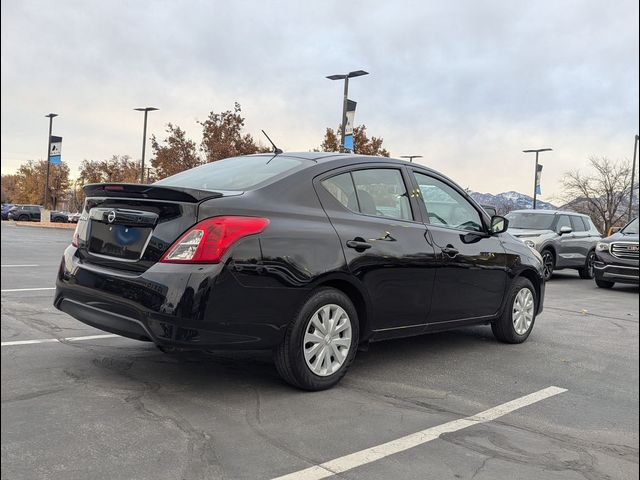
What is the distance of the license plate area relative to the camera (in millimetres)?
3572

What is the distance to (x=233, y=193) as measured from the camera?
12.2ft

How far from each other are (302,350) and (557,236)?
1085 centimetres

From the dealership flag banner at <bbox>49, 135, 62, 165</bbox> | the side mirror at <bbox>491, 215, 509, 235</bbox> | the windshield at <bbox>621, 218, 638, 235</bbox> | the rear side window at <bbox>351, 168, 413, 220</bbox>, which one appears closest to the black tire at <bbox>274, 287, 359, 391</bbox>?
the rear side window at <bbox>351, 168, 413, 220</bbox>

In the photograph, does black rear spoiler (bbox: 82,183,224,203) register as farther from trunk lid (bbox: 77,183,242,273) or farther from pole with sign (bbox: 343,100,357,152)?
pole with sign (bbox: 343,100,357,152)

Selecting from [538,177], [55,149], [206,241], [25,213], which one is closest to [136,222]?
[206,241]

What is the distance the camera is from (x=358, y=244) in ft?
13.4

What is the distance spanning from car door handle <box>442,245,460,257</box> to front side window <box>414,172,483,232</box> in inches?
8.5

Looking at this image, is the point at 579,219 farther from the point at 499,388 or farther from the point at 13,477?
the point at 13,477

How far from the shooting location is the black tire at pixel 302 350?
371 cm

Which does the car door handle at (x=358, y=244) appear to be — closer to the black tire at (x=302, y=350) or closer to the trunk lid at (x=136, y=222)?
the black tire at (x=302, y=350)

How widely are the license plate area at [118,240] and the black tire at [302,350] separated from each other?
1041mm

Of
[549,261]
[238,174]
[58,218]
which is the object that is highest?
[238,174]

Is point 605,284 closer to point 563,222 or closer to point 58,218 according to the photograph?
point 563,222

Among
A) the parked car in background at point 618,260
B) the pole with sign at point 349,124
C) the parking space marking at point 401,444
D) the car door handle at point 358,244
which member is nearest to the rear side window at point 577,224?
the parked car in background at point 618,260
